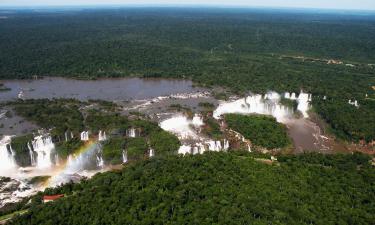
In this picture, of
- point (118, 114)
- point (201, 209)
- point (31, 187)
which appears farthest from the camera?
point (118, 114)

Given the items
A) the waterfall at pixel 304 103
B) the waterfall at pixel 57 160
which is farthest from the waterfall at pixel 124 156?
the waterfall at pixel 304 103

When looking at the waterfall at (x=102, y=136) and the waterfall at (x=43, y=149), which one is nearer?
the waterfall at (x=43, y=149)

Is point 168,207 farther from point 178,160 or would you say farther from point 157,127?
point 157,127

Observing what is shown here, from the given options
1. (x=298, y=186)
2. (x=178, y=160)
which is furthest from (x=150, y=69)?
(x=298, y=186)

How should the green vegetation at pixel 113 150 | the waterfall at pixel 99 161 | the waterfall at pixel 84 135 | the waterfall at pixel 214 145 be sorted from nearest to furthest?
the waterfall at pixel 99 161 → the green vegetation at pixel 113 150 → the waterfall at pixel 214 145 → the waterfall at pixel 84 135

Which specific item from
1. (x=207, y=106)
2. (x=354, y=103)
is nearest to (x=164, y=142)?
(x=207, y=106)

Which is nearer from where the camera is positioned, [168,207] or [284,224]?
[284,224]

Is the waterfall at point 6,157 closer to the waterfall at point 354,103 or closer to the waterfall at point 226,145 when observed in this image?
the waterfall at point 226,145
